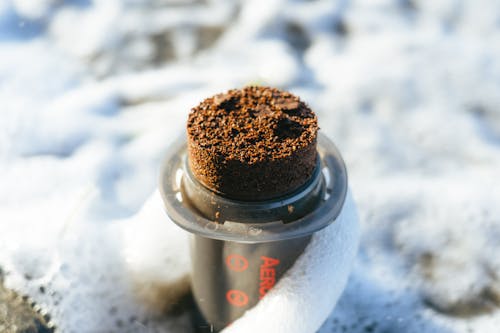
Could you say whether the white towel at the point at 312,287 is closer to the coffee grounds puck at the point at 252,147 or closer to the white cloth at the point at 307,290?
the white cloth at the point at 307,290

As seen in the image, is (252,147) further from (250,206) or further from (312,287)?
(312,287)

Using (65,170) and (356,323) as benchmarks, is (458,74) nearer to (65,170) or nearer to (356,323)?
(356,323)

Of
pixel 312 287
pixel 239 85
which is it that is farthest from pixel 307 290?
pixel 239 85

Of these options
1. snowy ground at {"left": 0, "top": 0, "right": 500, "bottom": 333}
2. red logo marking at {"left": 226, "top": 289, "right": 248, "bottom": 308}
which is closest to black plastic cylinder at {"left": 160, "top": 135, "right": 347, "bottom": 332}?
red logo marking at {"left": 226, "top": 289, "right": 248, "bottom": 308}

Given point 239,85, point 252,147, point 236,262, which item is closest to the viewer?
point 252,147

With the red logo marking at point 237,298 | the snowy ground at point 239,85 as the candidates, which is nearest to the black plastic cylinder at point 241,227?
the red logo marking at point 237,298

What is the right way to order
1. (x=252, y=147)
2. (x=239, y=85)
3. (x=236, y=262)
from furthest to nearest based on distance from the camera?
(x=239, y=85) < (x=236, y=262) < (x=252, y=147)
